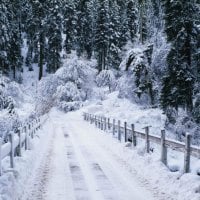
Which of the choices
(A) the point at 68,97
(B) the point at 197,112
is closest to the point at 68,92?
(A) the point at 68,97

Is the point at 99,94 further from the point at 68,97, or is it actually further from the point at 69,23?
the point at 69,23

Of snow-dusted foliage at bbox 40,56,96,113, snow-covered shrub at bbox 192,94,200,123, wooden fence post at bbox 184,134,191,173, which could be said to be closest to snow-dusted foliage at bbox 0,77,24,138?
wooden fence post at bbox 184,134,191,173

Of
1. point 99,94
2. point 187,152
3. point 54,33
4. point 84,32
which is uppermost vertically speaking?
point 84,32

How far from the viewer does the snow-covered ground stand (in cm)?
872

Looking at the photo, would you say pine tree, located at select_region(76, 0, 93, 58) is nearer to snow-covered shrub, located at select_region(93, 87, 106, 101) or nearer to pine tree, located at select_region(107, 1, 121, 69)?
pine tree, located at select_region(107, 1, 121, 69)

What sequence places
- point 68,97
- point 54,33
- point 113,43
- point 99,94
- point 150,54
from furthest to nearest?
point 113,43 → point 54,33 → point 99,94 → point 68,97 → point 150,54

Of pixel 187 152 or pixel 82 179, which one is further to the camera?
pixel 82 179

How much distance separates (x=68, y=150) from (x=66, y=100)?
126 feet

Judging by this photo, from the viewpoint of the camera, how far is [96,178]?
10781mm

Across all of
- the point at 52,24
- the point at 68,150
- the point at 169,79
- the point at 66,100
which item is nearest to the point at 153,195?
the point at 68,150

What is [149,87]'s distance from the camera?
35656mm

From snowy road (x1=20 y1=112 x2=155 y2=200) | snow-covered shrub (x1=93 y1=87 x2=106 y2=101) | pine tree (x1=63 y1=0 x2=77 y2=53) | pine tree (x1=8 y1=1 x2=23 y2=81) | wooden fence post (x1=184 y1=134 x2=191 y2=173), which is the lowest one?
Result: snowy road (x1=20 y1=112 x2=155 y2=200)

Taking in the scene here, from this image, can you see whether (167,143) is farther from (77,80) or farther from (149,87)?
(77,80)

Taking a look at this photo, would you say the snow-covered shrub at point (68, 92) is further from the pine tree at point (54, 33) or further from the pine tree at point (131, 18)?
the pine tree at point (131, 18)
